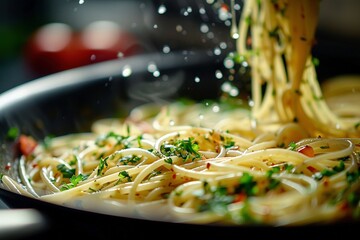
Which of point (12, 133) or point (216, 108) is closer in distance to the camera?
point (12, 133)

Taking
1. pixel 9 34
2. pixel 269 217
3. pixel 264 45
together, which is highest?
pixel 9 34

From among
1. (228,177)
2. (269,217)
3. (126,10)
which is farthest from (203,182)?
(126,10)

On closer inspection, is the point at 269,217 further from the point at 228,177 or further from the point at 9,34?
the point at 9,34

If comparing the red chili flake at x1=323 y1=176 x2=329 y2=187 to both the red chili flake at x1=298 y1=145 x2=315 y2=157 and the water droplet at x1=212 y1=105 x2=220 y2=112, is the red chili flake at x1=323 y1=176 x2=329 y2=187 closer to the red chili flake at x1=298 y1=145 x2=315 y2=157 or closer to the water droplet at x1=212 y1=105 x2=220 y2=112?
the red chili flake at x1=298 y1=145 x2=315 y2=157

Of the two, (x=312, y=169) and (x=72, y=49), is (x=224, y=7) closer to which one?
(x=312, y=169)

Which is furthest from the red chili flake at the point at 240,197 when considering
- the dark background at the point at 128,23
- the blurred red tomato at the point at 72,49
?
the blurred red tomato at the point at 72,49

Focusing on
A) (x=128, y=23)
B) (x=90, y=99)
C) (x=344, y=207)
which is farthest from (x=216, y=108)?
(x=128, y=23)

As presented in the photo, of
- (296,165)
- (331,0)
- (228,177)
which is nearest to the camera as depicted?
(228,177)
